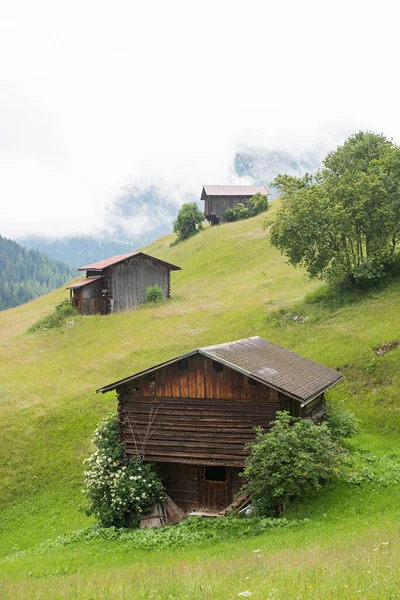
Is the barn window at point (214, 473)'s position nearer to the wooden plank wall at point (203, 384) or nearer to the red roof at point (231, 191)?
the wooden plank wall at point (203, 384)

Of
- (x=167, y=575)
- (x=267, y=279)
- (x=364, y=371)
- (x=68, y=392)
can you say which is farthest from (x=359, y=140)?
(x=167, y=575)

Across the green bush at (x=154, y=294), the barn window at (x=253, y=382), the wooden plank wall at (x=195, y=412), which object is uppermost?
the green bush at (x=154, y=294)

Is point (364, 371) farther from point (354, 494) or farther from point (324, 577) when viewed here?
point (324, 577)

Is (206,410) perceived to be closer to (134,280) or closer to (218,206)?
(134,280)

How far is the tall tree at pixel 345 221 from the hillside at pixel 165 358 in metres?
2.71

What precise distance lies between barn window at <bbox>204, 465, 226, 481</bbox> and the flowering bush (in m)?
2.38

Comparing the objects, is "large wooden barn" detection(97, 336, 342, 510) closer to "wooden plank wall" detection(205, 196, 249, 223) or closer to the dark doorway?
the dark doorway

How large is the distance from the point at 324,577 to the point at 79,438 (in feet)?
76.1

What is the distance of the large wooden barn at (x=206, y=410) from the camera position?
21172 millimetres

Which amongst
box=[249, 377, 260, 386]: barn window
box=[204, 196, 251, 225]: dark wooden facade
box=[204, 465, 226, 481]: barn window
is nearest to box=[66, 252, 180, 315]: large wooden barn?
box=[204, 465, 226, 481]: barn window

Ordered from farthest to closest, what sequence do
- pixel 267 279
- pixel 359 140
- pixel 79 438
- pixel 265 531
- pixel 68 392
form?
1. pixel 267 279
2. pixel 359 140
3. pixel 68 392
4. pixel 79 438
5. pixel 265 531

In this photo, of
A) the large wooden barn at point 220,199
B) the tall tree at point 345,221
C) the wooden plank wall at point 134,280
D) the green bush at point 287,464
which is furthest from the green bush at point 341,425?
the large wooden barn at point 220,199

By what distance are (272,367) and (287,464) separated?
493cm

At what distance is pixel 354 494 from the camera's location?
1858cm
